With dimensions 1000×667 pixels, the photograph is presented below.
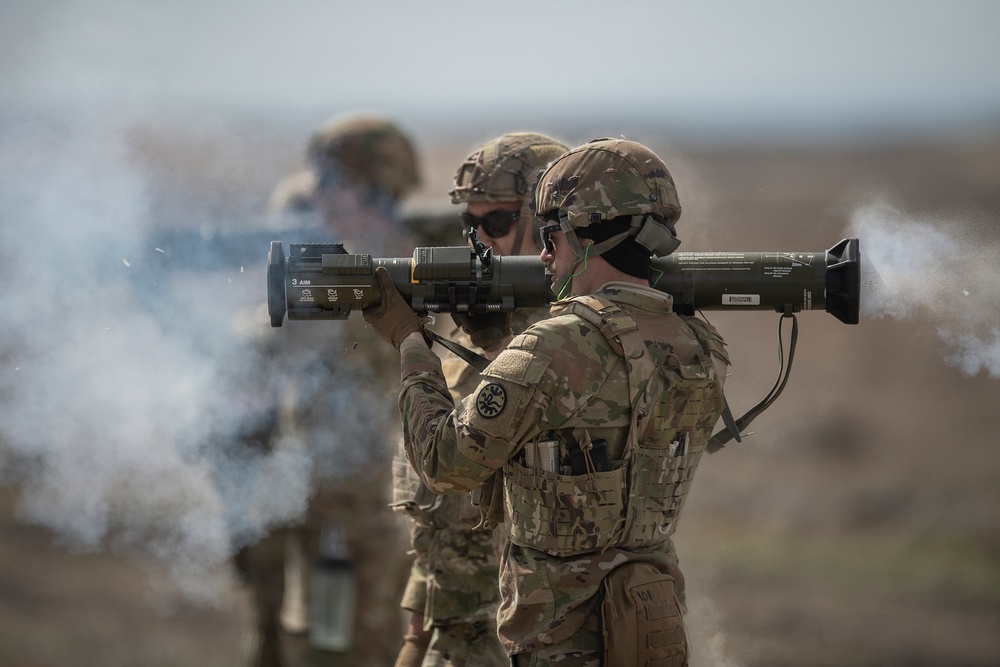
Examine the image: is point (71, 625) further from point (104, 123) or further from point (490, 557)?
point (490, 557)

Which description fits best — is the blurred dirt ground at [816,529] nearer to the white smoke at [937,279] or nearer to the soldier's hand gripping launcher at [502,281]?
the white smoke at [937,279]

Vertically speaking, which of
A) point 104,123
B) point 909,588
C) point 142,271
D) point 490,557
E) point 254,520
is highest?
point 104,123

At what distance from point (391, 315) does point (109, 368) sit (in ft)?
9.28

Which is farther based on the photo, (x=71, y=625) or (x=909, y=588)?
(x=909, y=588)

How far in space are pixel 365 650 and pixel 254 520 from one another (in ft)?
3.38

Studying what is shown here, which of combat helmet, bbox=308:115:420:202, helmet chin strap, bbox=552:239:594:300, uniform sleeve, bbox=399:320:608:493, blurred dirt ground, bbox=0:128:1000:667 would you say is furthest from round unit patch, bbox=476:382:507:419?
combat helmet, bbox=308:115:420:202

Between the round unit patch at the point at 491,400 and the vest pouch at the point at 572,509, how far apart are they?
0.84 ft

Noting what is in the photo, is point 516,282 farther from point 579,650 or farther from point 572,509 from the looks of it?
point 579,650

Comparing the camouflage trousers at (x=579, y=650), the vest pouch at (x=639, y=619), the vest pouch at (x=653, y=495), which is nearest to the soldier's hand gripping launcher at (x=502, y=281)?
the vest pouch at (x=653, y=495)

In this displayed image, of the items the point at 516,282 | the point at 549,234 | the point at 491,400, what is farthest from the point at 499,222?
the point at 491,400

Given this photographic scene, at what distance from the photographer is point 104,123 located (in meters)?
6.71

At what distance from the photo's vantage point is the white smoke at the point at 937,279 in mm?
4719

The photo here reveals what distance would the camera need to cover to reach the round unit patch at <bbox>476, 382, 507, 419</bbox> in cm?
373

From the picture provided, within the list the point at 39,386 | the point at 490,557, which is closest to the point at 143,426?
the point at 39,386
